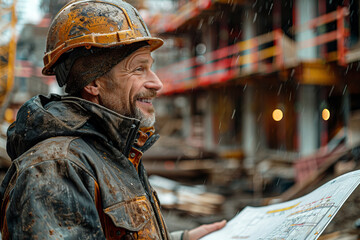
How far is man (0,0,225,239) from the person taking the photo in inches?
52.2

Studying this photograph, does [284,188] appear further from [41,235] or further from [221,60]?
[41,235]

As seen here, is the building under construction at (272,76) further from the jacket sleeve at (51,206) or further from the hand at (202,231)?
the jacket sleeve at (51,206)

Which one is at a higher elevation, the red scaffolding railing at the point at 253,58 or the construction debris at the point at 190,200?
the red scaffolding railing at the point at 253,58

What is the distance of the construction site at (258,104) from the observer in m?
9.03

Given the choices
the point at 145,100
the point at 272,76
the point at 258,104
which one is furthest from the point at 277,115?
the point at 145,100

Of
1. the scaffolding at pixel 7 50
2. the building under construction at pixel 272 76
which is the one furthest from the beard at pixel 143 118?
the scaffolding at pixel 7 50

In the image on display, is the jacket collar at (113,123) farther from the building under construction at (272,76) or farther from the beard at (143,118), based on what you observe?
the building under construction at (272,76)

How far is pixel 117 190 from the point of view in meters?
1.52

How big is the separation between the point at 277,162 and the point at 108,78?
473 inches

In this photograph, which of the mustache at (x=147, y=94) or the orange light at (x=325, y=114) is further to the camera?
the orange light at (x=325, y=114)

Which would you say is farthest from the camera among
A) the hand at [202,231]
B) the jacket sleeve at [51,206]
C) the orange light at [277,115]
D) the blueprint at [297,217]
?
the orange light at [277,115]

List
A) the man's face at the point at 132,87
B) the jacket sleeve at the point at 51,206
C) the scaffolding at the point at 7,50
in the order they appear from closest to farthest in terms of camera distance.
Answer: the jacket sleeve at the point at 51,206
the man's face at the point at 132,87
the scaffolding at the point at 7,50

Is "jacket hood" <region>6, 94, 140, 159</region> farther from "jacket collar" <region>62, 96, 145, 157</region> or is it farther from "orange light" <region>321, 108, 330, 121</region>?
"orange light" <region>321, 108, 330, 121</region>

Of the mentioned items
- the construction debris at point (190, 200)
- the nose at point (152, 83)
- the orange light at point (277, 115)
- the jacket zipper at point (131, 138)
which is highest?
the nose at point (152, 83)
